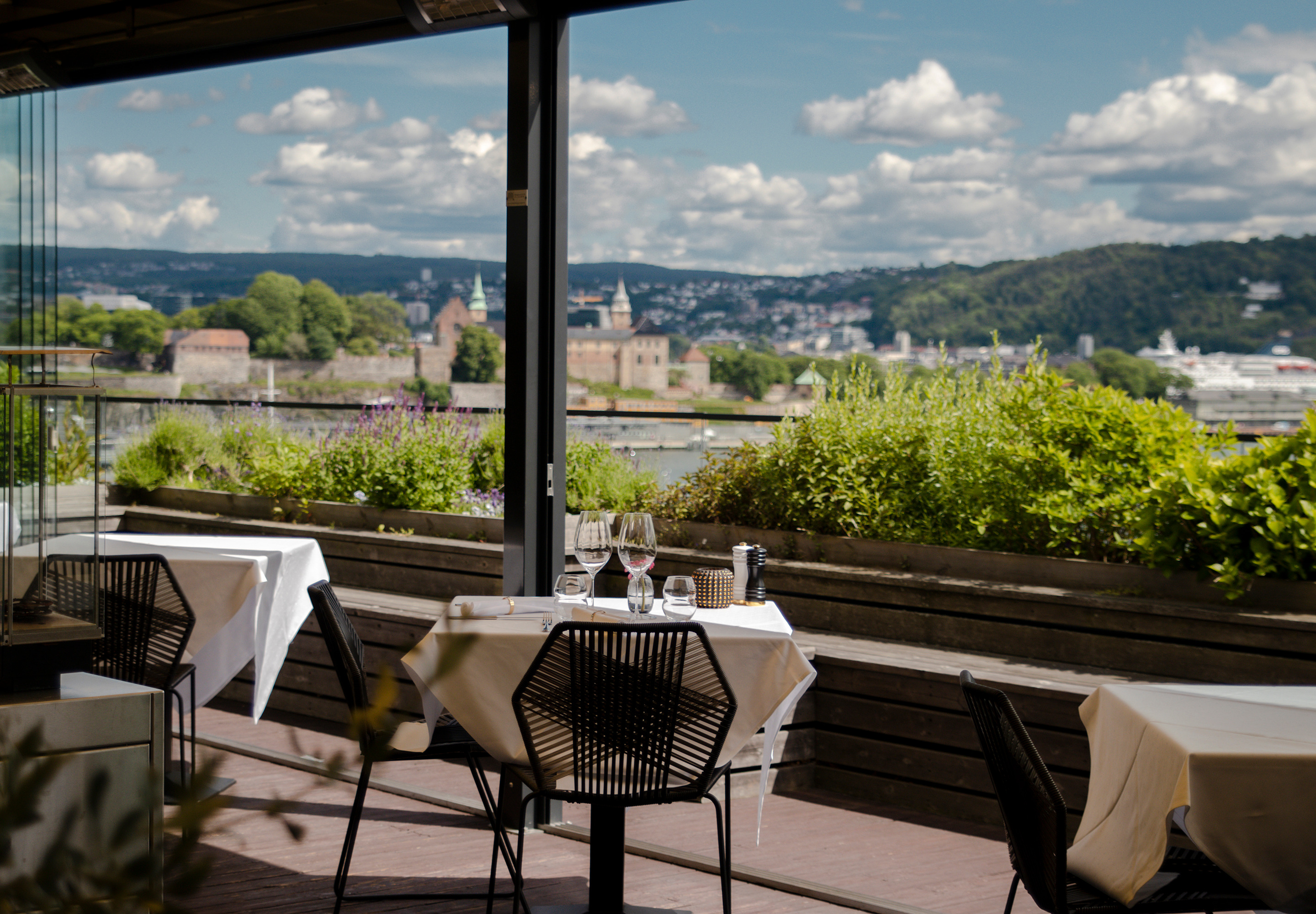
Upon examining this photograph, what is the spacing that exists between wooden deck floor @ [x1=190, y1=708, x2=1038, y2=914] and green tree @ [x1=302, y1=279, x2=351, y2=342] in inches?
1869

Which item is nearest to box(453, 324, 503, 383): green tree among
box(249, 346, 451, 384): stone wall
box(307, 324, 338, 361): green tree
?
box(249, 346, 451, 384): stone wall

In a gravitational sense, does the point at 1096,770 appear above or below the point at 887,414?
below

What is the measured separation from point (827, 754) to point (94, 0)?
13.6ft

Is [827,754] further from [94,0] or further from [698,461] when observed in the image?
[94,0]

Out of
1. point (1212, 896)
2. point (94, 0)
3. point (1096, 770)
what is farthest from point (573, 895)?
point (94, 0)

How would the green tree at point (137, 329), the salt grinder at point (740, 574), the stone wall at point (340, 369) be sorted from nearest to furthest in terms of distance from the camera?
the salt grinder at point (740, 574), the green tree at point (137, 329), the stone wall at point (340, 369)

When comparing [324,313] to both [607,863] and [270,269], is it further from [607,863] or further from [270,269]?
[607,863]

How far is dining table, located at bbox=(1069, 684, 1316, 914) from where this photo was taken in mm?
1854

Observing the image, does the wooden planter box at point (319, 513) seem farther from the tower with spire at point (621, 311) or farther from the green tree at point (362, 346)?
the green tree at point (362, 346)

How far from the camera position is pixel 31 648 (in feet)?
5.68

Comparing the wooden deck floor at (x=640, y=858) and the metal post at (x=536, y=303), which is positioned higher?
the metal post at (x=536, y=303)

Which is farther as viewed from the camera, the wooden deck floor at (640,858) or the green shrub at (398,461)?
the green shrub at (398,461)

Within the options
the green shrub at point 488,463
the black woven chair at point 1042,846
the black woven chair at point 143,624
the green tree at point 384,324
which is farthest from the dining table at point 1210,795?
the green tree at point 384,324

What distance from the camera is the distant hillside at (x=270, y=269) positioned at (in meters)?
34.0
